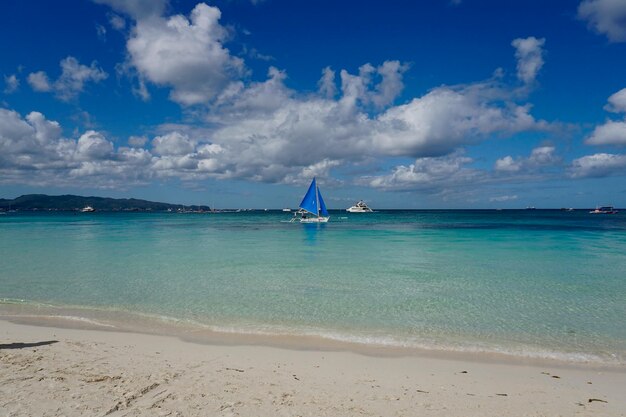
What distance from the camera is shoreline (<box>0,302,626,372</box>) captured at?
348 inches

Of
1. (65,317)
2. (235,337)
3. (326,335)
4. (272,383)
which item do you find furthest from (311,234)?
(272,383)

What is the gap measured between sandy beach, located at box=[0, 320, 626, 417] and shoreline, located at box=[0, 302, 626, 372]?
26cm

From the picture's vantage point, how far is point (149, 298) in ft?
49.3

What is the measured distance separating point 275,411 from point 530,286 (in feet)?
50.3

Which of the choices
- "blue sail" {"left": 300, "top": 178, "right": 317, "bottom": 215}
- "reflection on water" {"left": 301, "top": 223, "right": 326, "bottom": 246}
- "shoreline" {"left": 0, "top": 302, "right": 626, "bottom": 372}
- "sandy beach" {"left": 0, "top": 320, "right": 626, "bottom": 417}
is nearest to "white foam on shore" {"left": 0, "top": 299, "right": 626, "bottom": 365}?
"shoreline" {"left": 0, "top": 302, "right": 626, "bottom": 372}

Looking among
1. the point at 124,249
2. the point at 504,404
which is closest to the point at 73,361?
the point at 504,404

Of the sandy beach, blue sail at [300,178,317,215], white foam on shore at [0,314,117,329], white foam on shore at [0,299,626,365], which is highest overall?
blue sail at [300,178,317,215]

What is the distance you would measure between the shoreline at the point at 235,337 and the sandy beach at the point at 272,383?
260 millimetres

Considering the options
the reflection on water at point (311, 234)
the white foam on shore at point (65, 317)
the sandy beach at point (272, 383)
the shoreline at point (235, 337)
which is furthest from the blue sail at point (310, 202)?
the sandy beach at point (272, 383)

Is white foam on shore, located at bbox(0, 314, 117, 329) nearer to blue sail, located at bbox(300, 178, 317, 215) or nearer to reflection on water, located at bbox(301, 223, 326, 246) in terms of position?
reflection on water, located at bbox(301, 223, 326, 246)

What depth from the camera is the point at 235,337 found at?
1031 cm

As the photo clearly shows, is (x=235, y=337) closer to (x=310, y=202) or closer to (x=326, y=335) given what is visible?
(x=326, y=335)

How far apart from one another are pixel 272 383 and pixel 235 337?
345 cm

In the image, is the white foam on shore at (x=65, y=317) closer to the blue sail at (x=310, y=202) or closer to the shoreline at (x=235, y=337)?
the shoreline at (x=235, y=337)
